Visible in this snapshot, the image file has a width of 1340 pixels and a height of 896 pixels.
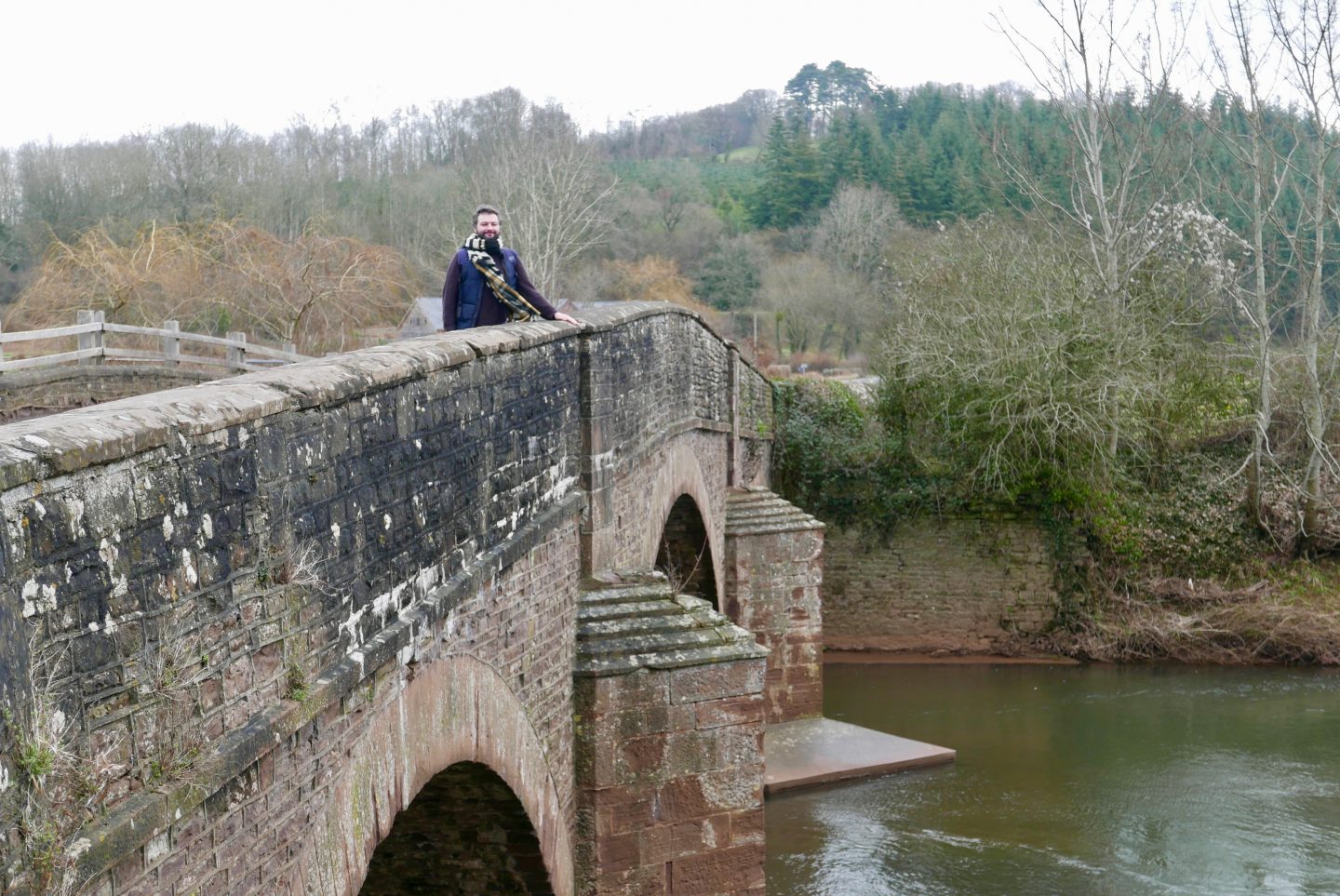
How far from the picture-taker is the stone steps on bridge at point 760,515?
1513 cm

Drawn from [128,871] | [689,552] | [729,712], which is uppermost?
[128,871]

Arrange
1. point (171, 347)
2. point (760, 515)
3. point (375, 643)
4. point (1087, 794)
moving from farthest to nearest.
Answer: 1. point (171, 347)
2. point (760, 515)
3. point (1087, 794)
4. point (375, 643)

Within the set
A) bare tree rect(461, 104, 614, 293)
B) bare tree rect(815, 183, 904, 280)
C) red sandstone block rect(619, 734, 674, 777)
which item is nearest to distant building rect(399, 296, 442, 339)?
bare tree rect(461, 104, 614, 293)

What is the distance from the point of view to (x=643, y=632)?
284 inches

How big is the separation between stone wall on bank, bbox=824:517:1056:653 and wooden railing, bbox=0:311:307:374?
9286 millimetres

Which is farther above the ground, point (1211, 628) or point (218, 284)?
point (218, 284)

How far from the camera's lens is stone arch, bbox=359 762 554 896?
5.85 meters

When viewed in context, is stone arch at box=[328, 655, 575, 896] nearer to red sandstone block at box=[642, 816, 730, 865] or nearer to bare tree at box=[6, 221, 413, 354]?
red sandstone block at box=[642, 816, 730, 865]

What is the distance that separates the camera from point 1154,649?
1867 centimetres

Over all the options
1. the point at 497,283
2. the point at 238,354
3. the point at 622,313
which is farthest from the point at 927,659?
the point at 497,283

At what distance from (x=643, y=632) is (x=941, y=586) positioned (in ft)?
44.6

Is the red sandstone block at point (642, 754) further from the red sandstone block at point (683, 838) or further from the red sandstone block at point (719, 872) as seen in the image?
the red sandstone block at point (719, 872)

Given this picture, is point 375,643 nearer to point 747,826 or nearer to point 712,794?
point 712,794

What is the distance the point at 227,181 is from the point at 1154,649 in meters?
25.1
